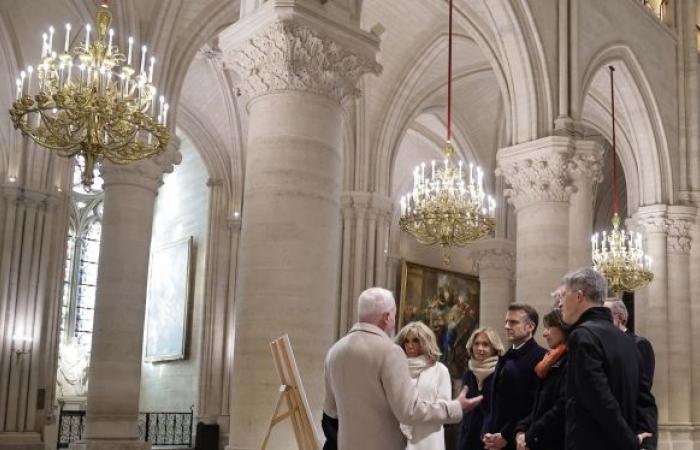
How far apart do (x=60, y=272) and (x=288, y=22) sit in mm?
11708

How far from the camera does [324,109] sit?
7.34 m

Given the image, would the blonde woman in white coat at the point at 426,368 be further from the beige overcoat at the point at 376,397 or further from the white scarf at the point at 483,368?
the white scarf at the point at 483,368

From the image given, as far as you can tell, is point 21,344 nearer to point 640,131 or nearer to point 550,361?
point 640,131

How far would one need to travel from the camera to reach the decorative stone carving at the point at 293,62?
7.16 meters

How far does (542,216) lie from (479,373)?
7.59 m

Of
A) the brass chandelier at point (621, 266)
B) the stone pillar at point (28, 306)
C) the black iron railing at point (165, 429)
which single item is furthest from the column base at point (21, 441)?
the brass chandelier at point (621, 266)

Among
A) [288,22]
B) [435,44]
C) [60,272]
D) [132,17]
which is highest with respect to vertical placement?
[435,44]

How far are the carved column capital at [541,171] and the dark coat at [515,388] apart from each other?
26.4 ft

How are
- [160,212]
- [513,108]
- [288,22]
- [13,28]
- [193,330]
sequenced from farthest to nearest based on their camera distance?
[160,212] → [193,330] → [13,28] → [513,108] → [288,22]

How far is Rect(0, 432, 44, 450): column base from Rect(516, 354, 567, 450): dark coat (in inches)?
519

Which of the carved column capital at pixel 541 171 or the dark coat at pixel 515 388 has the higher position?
the carved column capital at pixel 541 171

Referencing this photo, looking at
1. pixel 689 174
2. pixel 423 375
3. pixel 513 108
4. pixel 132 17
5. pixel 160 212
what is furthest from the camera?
pixel 160 212

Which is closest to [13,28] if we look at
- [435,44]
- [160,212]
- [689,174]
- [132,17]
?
[132,17]

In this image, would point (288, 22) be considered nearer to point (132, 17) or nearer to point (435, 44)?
point (132, 17)
